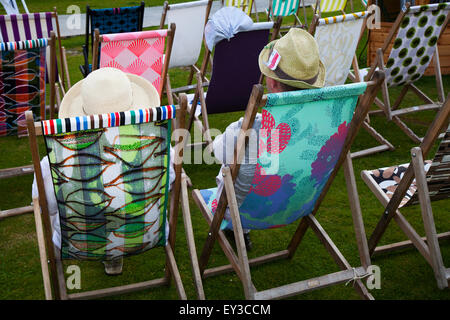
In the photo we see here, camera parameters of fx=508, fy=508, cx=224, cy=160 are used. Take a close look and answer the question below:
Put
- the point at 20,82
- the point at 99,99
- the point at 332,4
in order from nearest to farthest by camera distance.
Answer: the point at 99,99 → the point at 20,82 → the point at 332,4

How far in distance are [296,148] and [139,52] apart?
1776 mm

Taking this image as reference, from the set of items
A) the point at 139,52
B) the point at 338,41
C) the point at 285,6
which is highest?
the point at 338,41

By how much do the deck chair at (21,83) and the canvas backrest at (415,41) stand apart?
2.33 m

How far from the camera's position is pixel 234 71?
3.37 meters

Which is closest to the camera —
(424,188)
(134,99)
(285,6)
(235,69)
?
(424,188)

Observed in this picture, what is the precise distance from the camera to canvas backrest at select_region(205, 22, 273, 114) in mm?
3234

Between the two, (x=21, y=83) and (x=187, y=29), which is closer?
(x=21, y=83)

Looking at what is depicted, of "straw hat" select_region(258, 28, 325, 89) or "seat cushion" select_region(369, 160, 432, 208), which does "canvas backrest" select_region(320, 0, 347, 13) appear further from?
"straw hat" select_region(258, 28, 325, 89)

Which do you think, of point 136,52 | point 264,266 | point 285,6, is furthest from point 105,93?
point 285,6

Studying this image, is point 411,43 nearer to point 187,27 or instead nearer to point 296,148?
point 187,27

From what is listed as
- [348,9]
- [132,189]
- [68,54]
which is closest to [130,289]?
[132,189]

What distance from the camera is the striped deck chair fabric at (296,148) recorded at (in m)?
1.87

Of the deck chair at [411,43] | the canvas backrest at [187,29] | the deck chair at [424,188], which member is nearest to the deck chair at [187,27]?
the canvas backrest at [187,29]
